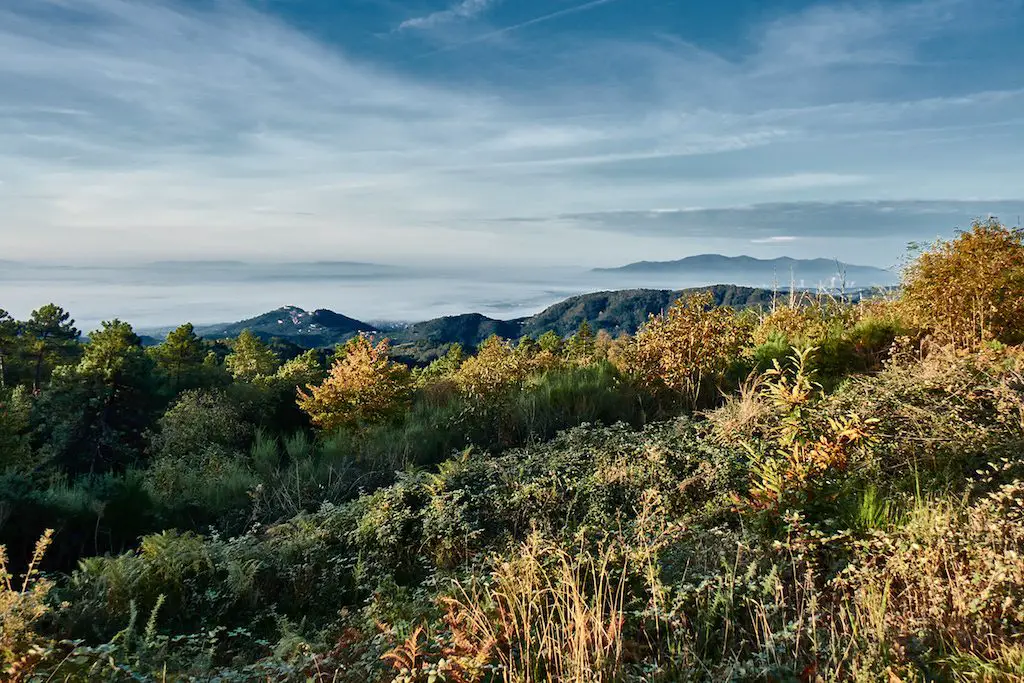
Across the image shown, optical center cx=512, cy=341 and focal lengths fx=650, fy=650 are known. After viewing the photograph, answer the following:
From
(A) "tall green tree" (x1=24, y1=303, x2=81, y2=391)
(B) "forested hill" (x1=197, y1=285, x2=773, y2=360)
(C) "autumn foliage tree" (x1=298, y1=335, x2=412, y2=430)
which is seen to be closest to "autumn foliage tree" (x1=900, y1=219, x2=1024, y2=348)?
(C) "autumn foliage tree" (x1=298, y1=335, x2=412, y2=430)

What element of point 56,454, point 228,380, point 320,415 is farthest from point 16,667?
A: point 228,380

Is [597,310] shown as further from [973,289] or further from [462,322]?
[973,289]

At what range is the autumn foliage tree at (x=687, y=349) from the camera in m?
8.41

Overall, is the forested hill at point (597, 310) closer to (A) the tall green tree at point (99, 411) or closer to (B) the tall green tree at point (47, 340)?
(B) the tall green tree at point (47, 340)

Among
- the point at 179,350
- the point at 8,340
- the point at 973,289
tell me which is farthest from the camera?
the point at 8,340

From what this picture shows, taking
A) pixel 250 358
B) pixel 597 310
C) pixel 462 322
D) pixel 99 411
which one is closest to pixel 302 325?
pixel 462 322

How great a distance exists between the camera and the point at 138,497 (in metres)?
6.54

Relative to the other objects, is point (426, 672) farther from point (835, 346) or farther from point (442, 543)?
point (835, 346)

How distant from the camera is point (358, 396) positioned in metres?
9.99

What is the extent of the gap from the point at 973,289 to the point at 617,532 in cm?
699

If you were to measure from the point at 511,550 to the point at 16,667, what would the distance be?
2451mm

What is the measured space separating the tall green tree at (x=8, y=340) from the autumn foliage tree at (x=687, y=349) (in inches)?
1285

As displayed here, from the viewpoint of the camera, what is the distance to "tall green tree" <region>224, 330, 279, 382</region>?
1491 inches

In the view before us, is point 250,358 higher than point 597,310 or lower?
lower
